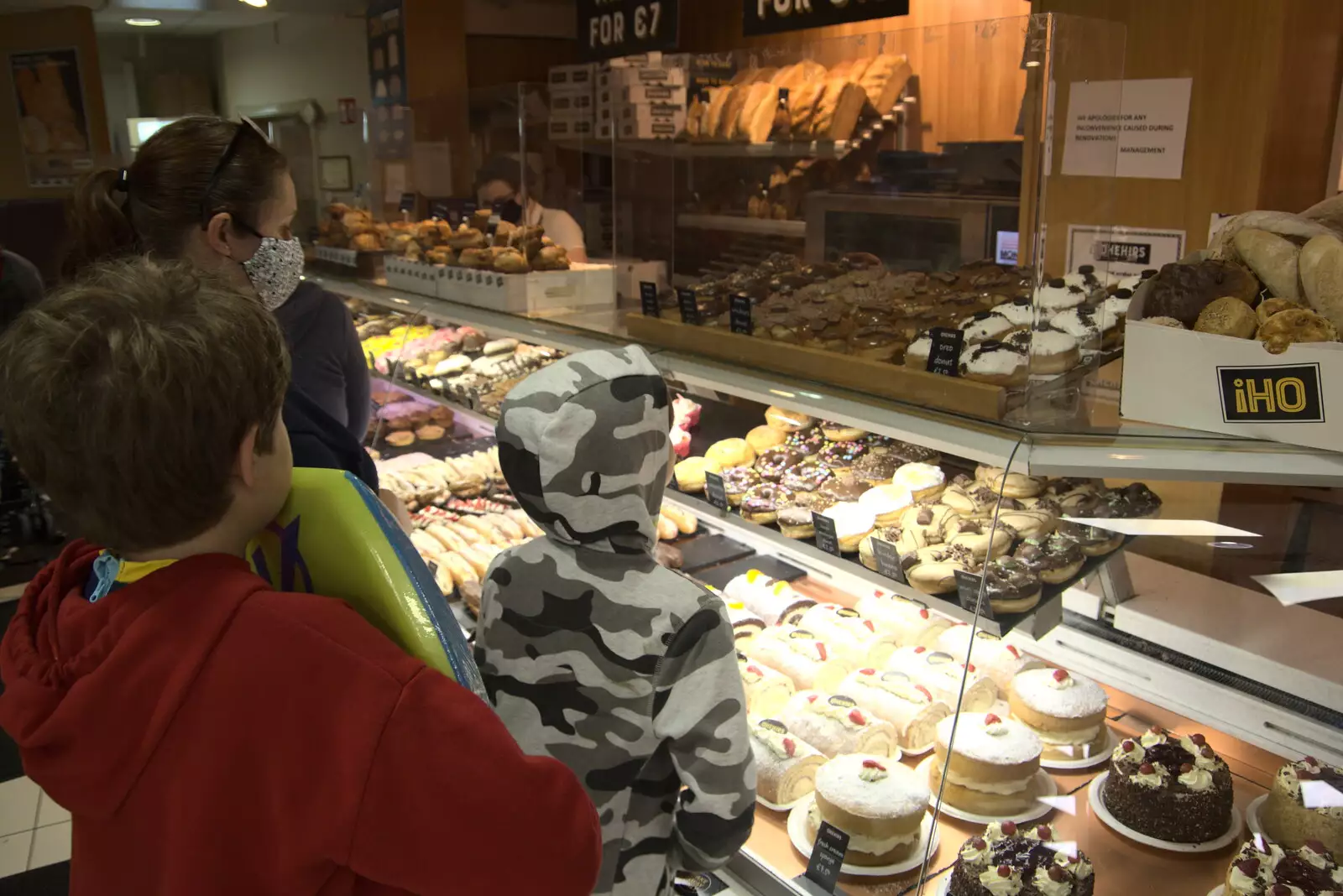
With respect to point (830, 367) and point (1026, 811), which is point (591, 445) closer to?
point (830, 367)

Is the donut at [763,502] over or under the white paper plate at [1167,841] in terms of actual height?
over

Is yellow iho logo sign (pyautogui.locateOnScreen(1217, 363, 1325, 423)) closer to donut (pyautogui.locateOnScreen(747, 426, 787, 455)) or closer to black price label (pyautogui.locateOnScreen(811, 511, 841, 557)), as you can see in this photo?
black price label (pyautogui.locateOnScreen(811, 511, 841, 557))

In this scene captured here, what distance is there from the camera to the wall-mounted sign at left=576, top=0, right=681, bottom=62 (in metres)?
4.46

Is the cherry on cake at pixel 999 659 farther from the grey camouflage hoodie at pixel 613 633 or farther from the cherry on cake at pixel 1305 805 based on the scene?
the grey camouflage hoodie at pixel 613 633

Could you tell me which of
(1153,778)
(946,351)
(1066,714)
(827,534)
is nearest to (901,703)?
(1066,714)

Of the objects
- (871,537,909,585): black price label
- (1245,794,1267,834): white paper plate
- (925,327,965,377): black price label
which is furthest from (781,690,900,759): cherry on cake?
(925,327,965,377): black price label

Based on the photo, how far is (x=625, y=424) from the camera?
1.68 m

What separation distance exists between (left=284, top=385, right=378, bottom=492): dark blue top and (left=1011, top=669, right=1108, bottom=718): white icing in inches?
66.1

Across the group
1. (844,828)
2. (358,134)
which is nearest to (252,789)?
(844,828)

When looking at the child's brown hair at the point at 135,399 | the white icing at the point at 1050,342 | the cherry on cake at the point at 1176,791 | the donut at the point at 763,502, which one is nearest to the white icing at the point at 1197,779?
the cherry on cake at the point at 1176,791

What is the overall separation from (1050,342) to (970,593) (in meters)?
0.57

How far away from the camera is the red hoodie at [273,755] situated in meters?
1.05

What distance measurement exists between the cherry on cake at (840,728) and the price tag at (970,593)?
533 millimetres

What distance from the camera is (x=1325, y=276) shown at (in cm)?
178
